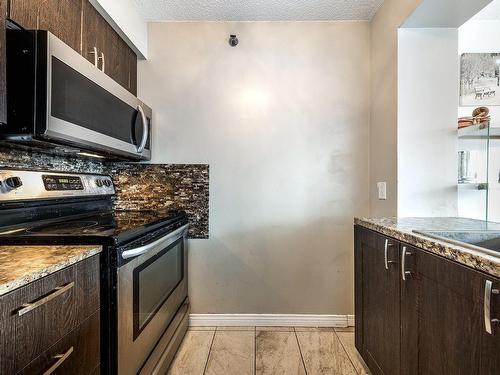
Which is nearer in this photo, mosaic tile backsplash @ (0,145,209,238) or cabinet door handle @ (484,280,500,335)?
cabinet door handle @ (484,280,500,335)

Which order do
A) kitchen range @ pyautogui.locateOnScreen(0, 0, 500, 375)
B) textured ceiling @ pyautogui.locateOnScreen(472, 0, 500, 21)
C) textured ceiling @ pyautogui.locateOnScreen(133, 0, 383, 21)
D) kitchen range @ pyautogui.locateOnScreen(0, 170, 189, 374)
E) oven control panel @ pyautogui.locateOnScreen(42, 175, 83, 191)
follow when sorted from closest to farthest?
kitchen range @ pyautogui.locateOnScreen(0, 0, 500, 375) < kitchen range @ pyautogui.locateOnScreen(0, 170, 189, 374) < oven control panel @ pyautogui.locateOnScreen(42, 175, 83, 191) < textured ceiling @ pyautogui.locateOnScreen(472, 0, 500, 21) < textured ceiling @ pyautogui.locateOnScreen(133, 0, 383, 21)

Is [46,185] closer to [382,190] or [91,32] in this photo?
[91,32]

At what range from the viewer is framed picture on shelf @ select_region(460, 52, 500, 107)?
205 cm

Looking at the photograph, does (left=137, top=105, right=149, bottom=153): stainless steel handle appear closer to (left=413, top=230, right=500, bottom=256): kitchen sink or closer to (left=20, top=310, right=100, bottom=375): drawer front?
(left=20, top=310, right=100, bottom=375): drawer front

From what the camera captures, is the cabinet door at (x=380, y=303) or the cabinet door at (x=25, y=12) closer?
the cabinet door at (x=25, y=12)

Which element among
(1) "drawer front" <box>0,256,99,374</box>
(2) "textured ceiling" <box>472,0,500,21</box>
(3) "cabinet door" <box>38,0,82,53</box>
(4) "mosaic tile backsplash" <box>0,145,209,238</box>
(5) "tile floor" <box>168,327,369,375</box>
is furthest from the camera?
(4) "mosaic tile backsplash" <box>0,145,209,238</box>

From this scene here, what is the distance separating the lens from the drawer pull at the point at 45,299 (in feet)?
2.44

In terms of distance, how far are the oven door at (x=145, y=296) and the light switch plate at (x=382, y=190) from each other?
1.34 metres

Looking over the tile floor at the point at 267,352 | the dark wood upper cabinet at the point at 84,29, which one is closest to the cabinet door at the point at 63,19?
the dark wood upper cabinet at the point at 84,29

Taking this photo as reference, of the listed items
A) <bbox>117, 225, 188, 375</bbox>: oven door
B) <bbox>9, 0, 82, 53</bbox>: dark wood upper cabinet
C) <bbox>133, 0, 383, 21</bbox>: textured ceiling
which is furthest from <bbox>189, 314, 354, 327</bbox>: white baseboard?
<bbox>133, 0, 383, 21</bbox>: textured ceiling

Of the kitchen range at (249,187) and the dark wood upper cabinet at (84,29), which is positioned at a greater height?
the dark wood upper cabinet at (84,29)

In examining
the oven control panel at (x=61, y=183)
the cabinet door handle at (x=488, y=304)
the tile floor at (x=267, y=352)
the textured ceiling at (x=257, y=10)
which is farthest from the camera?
the textured ceiling at (x=257, y=10)

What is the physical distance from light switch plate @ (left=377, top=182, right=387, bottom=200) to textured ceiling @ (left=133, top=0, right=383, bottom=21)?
120 cm

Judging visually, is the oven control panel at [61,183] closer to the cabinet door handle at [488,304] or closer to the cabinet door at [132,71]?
the cabinet door at [132,71]
